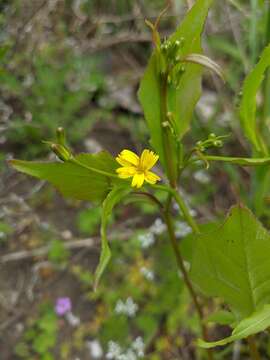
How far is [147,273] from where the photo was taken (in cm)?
174

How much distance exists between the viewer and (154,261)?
6.18 ft

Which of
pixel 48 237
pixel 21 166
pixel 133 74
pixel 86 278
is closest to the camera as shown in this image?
pixel 21 166

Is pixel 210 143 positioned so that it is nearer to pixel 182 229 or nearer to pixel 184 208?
pixel 184 208

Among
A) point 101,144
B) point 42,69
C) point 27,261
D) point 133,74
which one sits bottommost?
point 27,261

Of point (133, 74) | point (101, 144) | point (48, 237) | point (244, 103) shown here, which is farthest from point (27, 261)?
point (244, 103)

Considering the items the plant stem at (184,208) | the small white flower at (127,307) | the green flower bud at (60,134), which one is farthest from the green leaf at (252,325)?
the small white flower at (127,307)

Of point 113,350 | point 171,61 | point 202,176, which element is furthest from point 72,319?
point 171,61

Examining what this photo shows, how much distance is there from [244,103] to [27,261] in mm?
1190

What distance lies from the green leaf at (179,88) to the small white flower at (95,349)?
0.92 meters

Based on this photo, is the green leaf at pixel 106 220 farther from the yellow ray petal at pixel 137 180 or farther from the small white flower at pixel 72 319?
the small white flower at pixel 72 319

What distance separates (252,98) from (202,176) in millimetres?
1070

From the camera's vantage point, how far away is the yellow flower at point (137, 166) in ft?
3.08

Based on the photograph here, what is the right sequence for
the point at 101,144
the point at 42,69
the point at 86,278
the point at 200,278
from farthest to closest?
the point at 101,144 < the point at 42,69 < the point at 86,278 < the point at 200,278

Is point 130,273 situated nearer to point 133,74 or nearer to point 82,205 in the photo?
point 82,205
